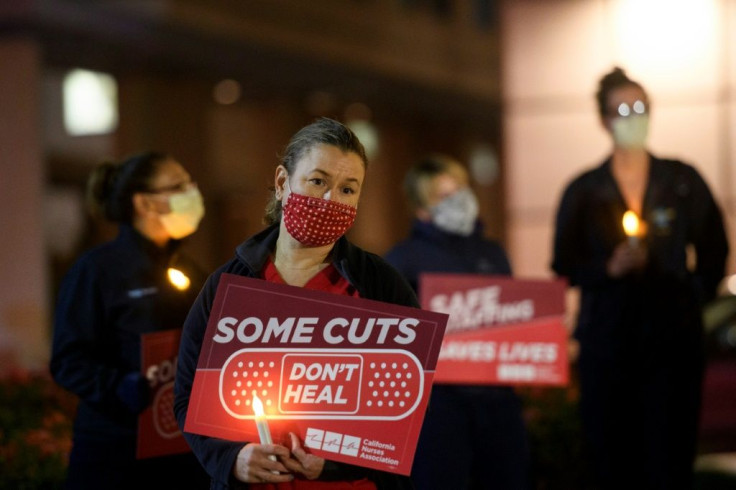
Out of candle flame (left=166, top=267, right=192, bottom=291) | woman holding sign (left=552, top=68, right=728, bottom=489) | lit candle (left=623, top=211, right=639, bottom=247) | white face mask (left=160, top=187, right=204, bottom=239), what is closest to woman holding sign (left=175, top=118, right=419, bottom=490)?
candle flame (left=166, top=267, right=192, bottom=291)

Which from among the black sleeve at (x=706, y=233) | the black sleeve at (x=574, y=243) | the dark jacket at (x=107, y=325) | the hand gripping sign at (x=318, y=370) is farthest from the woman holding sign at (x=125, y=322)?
the black sleeve at (x=706, y=233)

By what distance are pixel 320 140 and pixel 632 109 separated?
8.01 feet

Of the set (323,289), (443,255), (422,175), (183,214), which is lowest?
(443,255)

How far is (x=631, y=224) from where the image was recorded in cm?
543

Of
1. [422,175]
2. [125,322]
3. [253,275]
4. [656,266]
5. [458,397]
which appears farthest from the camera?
[422,175]

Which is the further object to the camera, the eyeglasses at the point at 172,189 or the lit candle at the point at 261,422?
the eyeglasses at the point at 172,189

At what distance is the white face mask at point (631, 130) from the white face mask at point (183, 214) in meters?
1.86

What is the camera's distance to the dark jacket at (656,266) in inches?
218

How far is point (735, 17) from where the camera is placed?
9406mm

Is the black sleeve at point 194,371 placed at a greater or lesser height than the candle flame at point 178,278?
lesser

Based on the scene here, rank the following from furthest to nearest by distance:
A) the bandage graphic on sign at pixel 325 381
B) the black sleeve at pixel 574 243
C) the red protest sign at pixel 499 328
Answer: the red protest sign at pixel 499 328
the black sleeve at pixel 574 243
the bandage graphic on sign at pixel 325 381

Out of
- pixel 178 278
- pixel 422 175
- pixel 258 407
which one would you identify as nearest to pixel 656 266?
pixel 422 175

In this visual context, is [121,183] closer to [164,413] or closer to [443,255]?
[164,413]

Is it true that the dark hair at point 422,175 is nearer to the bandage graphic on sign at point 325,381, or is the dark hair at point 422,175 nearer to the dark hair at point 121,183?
the dark hair at point 121,183
